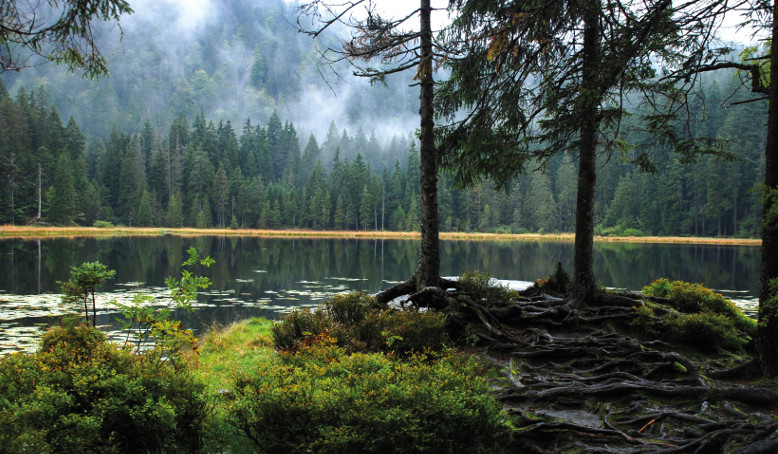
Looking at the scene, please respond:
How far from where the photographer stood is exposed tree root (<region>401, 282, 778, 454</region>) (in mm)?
4137

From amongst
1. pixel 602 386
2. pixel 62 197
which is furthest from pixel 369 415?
pixel 62 197

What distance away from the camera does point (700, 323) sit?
7449 mm

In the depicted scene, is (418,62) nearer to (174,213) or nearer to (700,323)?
(700,323)

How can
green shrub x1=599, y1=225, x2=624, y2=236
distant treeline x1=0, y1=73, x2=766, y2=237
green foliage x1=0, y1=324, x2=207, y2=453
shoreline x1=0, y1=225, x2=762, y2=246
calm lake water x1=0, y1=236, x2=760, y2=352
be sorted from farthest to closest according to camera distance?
green shrub x1=599, y1=225, x2=624, y2=236 < distant treeline x1=0, y1=73, x2=766, y2=237 < shoreline x1=0, y1=225, x2=762, y2=246 < calm lake water x1=0, y1=236, x2=760, y2=352 < green foliage x1=0, y1=324, x2=207, y2=453

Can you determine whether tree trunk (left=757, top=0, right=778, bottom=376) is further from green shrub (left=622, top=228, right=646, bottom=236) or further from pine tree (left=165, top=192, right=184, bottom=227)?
pine tree (left=165, top=192, right=184, bottom=227)

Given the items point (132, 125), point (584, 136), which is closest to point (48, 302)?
point (584, 136)

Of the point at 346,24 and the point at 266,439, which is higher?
the point at 346,24

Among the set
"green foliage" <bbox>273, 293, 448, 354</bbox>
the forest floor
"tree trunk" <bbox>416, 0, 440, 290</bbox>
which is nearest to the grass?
"green foliage" <bbox>273, 293, 448, 354</bbox>

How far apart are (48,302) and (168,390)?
603 inches

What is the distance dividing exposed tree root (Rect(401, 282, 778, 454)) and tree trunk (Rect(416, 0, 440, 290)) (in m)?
0.58

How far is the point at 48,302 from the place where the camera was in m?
15.5

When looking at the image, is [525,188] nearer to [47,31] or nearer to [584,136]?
[584,136]

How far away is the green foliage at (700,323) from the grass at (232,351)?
266 inches

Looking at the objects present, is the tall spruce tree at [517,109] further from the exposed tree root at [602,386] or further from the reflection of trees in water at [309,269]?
the reflection of trees in water at [309,269]
